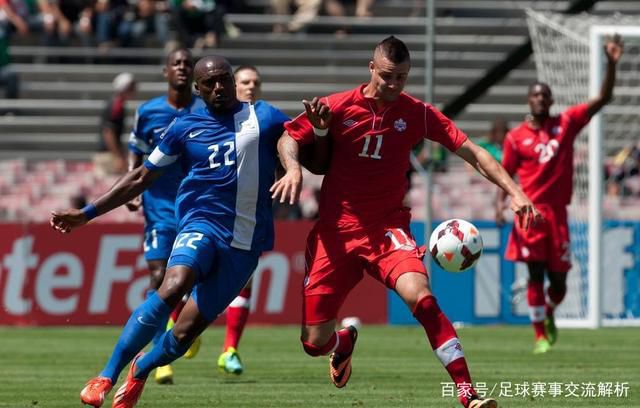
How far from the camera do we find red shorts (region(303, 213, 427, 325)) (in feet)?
31.8

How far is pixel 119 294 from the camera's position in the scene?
800 inches

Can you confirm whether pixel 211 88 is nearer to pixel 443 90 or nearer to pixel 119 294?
pixel 119 294

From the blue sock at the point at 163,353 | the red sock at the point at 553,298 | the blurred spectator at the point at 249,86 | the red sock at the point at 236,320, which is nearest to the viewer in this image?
the blue sock at the point at 163,353

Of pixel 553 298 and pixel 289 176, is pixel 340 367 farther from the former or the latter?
pixel 553 298

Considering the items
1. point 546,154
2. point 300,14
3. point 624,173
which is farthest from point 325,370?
point 300,14

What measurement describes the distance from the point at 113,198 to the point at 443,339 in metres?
2.32

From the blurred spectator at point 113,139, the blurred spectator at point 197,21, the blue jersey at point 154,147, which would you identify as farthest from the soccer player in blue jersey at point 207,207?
the blurred spectator at point 197,21

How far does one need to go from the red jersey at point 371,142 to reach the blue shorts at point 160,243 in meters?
3.06

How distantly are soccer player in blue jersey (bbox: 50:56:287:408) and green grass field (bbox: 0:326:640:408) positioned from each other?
3.19 feet

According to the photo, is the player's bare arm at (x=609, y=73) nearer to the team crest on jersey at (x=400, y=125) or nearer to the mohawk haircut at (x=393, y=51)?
the team crest on jersey at (x=400, y=125)

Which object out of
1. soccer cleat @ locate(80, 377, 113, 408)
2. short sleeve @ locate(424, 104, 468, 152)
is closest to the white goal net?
short sleeve @ locate(424, 104, 468, 152)

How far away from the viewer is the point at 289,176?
29.5ft

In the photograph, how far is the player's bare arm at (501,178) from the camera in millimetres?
8969

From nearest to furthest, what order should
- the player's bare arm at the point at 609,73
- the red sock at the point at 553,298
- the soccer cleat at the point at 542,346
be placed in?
the player's bare arm at the point at 609,73 → the soccer cleat at the point at 542,346 → the red sock at the point at 553,298
